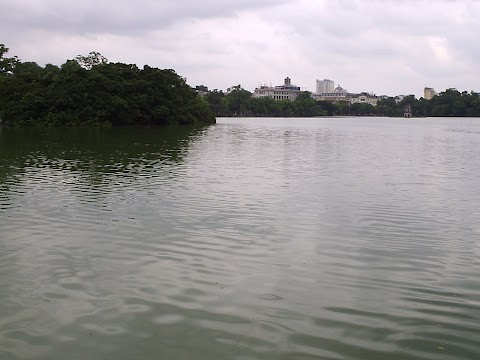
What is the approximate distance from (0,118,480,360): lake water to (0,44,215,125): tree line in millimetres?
47412

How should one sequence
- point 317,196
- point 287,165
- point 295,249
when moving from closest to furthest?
1. point 295,249
2. point 317,196
3. point 287,165

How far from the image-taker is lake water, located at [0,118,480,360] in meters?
5.34

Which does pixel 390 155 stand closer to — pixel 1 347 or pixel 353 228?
pixel 353 228

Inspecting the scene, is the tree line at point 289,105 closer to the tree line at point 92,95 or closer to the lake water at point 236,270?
the tree line at point 92,95

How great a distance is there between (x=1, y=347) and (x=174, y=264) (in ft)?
10.4

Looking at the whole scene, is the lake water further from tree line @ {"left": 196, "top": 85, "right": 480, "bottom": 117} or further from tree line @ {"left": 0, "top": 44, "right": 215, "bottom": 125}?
tree line @ {"left": 196, "top": 85, "right": 480, "bottom": 117}

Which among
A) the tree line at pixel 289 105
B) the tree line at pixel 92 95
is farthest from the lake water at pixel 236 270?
the tree line at pixel 289 105

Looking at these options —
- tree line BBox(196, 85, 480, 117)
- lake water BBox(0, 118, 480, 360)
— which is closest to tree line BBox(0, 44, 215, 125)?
lake water BBox(0, 118, 480, 360)

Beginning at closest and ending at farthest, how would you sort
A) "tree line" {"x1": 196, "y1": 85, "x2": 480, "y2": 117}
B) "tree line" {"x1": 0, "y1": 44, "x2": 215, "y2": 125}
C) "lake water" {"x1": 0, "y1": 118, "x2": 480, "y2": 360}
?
1. "lake water" {"x1": 0, "y1": 118, "x2": 480, "y2": 360}
2. "tree line" {"x1": 0, "y1": 44, "x2": 215, "y2": 125}
3. "tree line" {"x1": 196, "y1": 85, "x2": 480, "y2": 117}

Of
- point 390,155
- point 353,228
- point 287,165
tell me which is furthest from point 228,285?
point 390,155

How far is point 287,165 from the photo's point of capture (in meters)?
22.8

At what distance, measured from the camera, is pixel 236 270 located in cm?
763

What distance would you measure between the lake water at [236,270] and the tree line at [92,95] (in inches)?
1867

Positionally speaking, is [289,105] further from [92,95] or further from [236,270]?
[236,270]
